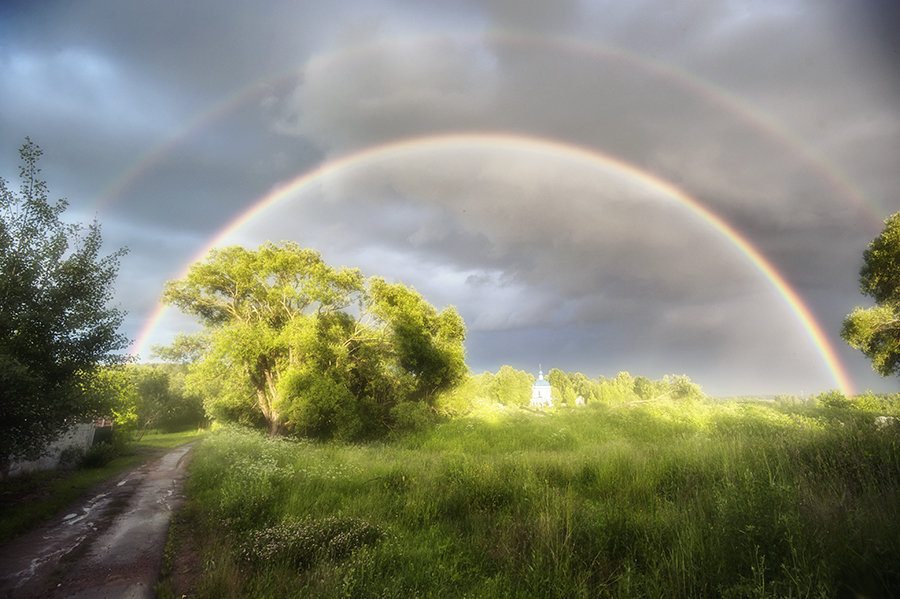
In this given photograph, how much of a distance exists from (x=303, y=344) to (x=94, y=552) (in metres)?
14.2

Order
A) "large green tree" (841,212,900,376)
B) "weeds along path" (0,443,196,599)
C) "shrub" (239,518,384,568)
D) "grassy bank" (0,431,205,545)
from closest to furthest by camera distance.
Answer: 1. "shrub" (239,518,384,568)
2. "weeds along path" (0,443,196,599)
3. "grassy bank" (0,431,205,545)
4. "large green tree" (841,212,900,376)

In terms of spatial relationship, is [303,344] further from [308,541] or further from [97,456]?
[308,541]

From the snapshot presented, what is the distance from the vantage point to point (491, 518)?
851 centimetres

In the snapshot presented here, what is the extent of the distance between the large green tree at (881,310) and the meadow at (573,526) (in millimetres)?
22405

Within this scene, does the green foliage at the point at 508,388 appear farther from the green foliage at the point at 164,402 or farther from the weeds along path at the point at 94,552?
the weeds along path at the point at 94,552

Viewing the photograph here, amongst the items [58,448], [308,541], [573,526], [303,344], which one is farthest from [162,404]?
[573,526]

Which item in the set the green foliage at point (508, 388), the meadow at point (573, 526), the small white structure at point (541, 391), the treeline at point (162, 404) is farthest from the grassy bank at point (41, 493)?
the small white structure at point (541, 391)

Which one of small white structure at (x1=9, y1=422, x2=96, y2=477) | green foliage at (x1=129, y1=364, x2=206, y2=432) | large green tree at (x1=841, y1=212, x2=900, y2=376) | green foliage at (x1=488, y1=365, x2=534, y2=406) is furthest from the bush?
green foliage at (x1=488, y1=365, x2=534, y2=406)

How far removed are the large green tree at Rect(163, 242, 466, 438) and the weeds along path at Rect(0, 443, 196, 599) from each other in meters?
9.27

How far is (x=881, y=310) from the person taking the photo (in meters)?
24.4

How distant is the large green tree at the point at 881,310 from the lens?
23.4 m

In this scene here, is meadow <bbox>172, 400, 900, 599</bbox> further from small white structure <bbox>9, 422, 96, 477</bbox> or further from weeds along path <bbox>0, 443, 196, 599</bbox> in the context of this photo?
small white structure <bbox>9, 422, 96, 477</bbox>

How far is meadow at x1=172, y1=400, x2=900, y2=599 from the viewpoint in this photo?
459cm

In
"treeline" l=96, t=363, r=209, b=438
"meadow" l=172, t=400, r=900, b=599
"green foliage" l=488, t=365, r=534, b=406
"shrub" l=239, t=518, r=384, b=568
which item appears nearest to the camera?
"meadow" l=172, t=400, r=900, b=599
